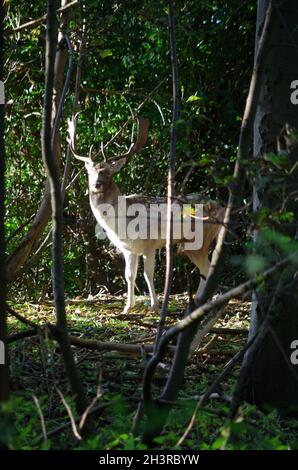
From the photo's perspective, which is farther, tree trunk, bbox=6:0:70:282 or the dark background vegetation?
the dark background vegetation

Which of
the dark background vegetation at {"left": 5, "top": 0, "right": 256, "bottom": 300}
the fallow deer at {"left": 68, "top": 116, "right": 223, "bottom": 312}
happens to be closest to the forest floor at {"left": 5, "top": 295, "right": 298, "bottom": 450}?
the fallow deer at {"left": 68, "top": 116, "right": 223, "bottom": 312}

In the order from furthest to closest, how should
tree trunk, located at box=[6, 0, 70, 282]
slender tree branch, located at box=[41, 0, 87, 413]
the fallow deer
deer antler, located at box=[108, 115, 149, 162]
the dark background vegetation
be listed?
the fallow deer < the dark background vegetation < deer antler, located at box=[108, 115, 149, 162] < tree trunk, located at box=[6, 0, 70, 282] < slender tree branch, located at box=[41, 0, 87, 413]

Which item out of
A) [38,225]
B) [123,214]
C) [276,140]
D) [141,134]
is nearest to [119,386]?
[276,140]

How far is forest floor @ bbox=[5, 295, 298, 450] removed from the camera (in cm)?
312

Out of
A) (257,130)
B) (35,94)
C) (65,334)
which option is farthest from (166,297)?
(35,94)

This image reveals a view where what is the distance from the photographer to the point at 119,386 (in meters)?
4.64

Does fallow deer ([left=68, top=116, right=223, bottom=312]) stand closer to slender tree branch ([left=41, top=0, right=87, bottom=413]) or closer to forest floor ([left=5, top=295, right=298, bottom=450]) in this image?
forest floor ([left=5, top=295, right=298, bottom=450])

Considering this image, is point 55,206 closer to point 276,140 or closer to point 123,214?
point 276,140

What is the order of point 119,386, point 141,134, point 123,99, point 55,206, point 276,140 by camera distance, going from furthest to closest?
point 123,99 < point 141,134 < point 119,386 < point 276,140 < point 55,206

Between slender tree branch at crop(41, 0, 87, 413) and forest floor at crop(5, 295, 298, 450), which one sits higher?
slender tree branch at crop(41, 0, 87, 413)

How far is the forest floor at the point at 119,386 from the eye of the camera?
3.12 meters

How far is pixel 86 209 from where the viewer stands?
1199cm

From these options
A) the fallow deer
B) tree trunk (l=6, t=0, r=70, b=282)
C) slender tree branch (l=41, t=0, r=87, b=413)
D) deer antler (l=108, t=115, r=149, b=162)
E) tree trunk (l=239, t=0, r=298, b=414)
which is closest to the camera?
slender tree branch (l=41, t=0, r=87, b=413)
